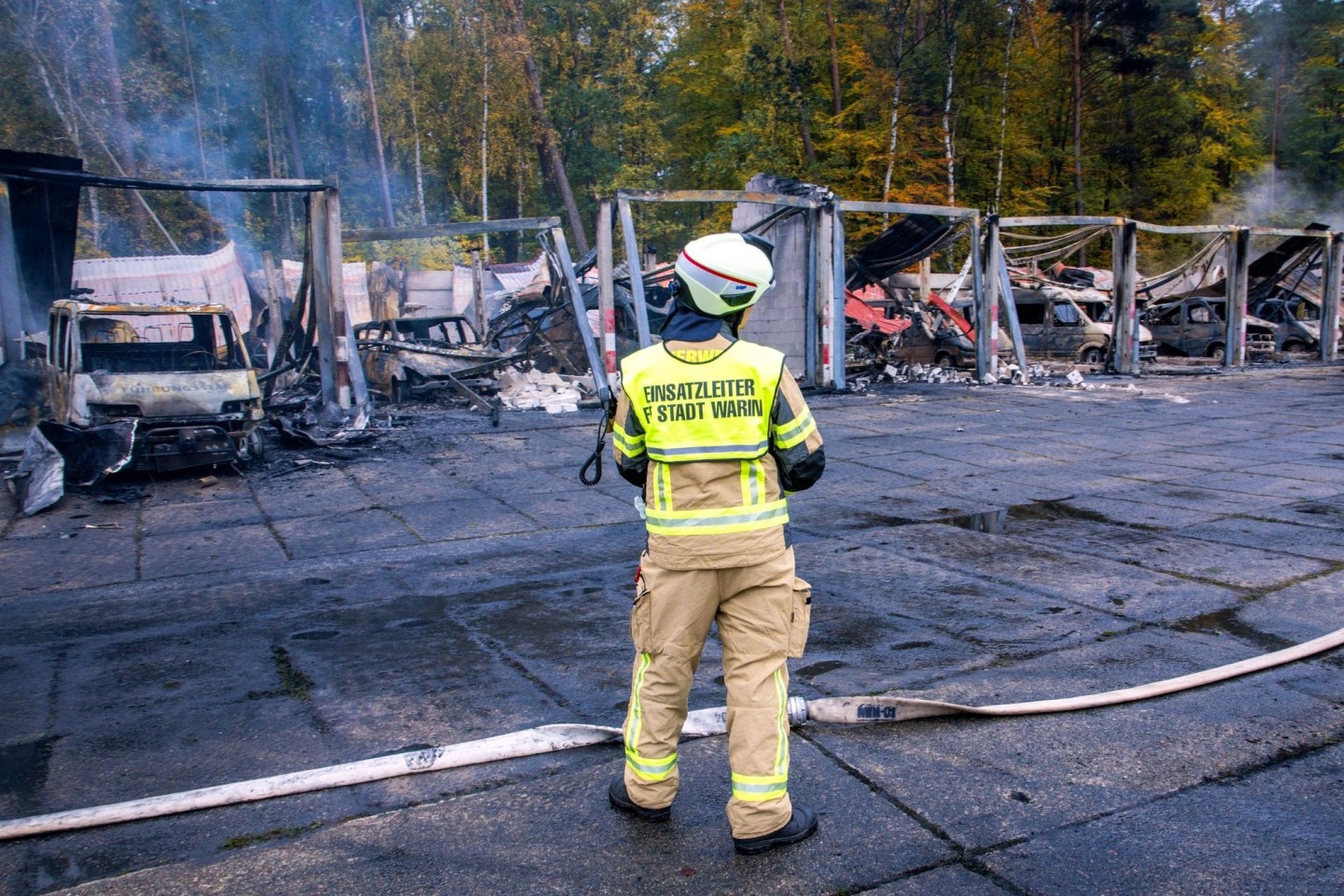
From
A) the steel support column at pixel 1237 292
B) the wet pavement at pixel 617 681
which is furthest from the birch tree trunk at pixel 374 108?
the wet pavement at pixel 617 681

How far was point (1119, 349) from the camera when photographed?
19.8m

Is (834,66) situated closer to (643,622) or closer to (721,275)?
(721,275)

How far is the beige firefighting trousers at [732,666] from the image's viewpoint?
2.84 meters

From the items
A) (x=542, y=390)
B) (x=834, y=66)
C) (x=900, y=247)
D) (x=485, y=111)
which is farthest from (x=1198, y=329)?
(x=485, y=111)

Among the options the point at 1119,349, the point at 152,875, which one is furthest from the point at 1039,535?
the point at 1119,349

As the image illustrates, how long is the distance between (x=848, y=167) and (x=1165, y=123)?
1118 cm

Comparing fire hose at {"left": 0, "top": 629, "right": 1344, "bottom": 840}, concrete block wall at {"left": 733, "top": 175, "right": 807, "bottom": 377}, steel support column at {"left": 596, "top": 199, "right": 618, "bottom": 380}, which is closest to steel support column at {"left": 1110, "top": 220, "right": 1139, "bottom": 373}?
concrete block wall at {"left": 733, "top": 175, "right": 807, "bottom": 377}

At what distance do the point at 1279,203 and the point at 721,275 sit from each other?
41.2 m

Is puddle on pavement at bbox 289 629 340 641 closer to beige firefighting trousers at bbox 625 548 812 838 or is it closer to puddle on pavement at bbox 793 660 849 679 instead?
puddle on pavement at bbox 793 660 849 679

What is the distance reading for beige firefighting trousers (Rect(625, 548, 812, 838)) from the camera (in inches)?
112

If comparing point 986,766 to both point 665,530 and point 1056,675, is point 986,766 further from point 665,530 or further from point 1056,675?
point 665,530

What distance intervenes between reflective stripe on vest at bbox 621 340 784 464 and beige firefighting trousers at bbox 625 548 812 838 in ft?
1.16

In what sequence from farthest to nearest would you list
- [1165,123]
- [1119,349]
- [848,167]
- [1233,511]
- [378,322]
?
[1165,123], [848,167], [1119,349], [378,322], [1233,511]

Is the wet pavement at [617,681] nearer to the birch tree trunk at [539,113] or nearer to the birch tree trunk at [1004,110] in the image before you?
the birch tree trunk at [1004,110]
